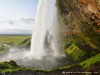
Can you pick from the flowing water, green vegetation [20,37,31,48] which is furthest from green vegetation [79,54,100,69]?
green vegetation [20,37,31,48]

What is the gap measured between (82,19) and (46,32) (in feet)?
4.10

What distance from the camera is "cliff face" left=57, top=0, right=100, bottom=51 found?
542 inches

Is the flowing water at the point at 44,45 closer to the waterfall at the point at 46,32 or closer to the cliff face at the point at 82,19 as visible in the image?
the waterfall at the point at 46,32

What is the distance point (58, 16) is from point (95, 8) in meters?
1.28

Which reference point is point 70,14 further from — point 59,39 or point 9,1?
point 9,1

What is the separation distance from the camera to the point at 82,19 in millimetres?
14016

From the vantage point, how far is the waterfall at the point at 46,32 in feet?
46.1

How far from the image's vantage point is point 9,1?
1422cm

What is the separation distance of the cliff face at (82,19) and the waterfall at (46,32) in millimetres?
239

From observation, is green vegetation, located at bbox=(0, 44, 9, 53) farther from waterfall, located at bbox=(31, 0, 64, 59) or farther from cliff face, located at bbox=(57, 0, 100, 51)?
Result: cliff face, located at bbox=(57, 0, 100, 51)

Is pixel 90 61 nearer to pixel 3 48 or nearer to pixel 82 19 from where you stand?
pixel 82 19

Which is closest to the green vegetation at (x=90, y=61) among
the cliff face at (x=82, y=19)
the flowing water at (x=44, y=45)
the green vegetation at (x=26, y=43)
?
the cliff face at (x=82, y=19)

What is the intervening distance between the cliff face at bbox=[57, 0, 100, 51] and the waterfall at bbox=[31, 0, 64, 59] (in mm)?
239

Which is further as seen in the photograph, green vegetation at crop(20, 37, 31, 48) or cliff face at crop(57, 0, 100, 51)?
green vegetation at crop(20, 37, 31, 48)
